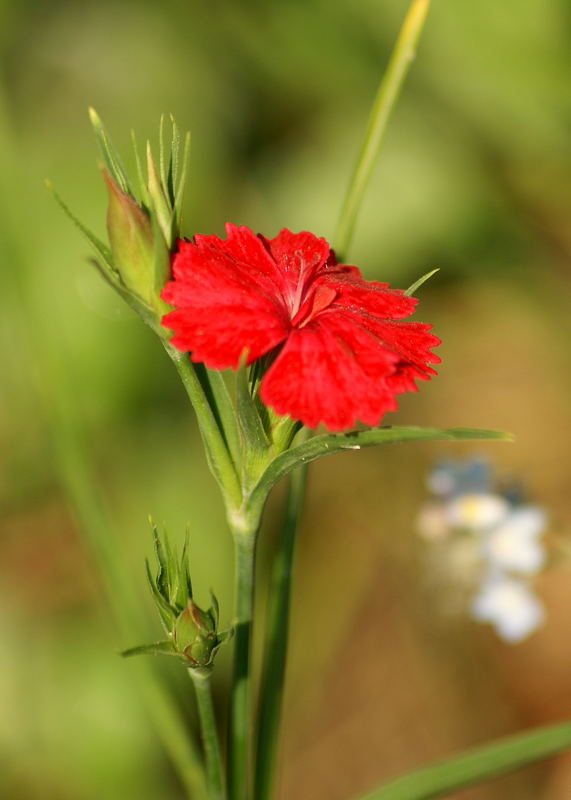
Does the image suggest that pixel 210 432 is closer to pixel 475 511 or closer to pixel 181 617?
pixel 181 617

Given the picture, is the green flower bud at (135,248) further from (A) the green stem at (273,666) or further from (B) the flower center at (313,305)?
(A) the green stem at (273,666)

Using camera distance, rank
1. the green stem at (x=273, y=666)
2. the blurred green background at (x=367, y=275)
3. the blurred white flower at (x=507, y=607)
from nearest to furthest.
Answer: the green stem at (x=273, y=666) → the blurred white flower at (x=507, y=607) → the blurred green background at (x=367, y=275)

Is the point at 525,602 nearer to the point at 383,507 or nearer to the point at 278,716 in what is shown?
the point at 278,716

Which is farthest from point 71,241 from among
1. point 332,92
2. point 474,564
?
point 474,564

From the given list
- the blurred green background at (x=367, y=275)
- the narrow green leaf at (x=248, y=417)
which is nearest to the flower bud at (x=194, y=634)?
the narrow green leaf at (x=248, y=417)

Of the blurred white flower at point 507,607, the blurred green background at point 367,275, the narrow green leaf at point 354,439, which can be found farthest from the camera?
the blurred green background at point 367,275

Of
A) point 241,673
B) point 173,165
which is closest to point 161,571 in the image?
point 241,673
